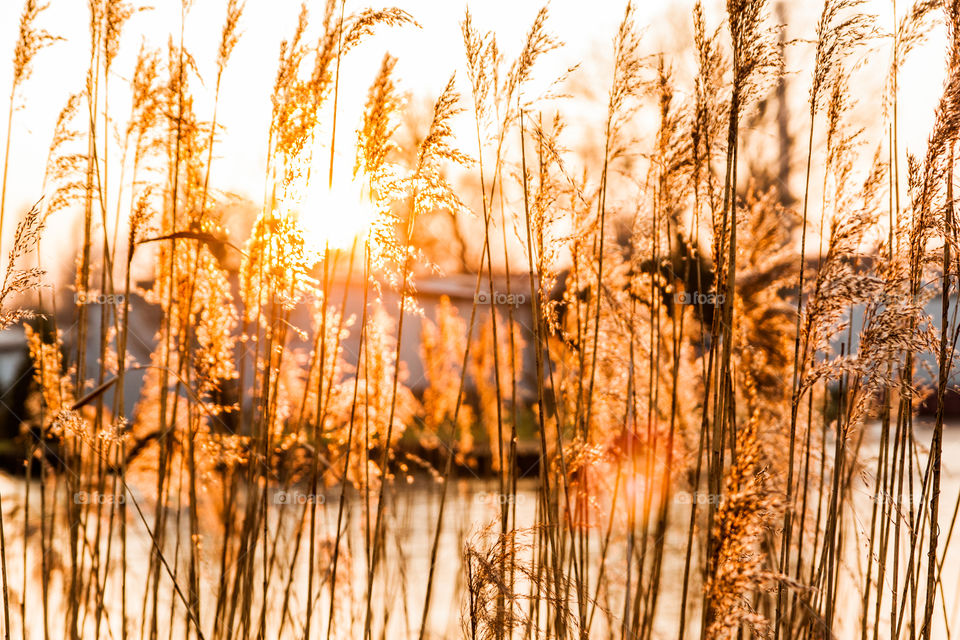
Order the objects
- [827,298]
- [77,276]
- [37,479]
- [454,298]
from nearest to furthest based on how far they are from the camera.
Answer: [827,298], [77,276], [37,479], [454,298]

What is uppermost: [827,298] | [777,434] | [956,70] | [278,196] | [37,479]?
[956,70]

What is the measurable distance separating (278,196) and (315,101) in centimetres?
21

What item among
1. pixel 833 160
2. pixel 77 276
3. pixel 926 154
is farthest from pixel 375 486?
pixel 926 154

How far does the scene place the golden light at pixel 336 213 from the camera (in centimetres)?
177

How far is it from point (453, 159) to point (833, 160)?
2.56 feet

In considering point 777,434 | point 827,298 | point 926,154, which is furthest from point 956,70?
point 777,434

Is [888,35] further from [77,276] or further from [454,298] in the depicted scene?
[454,298]

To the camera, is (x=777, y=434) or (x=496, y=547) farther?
(x=777, y=434)

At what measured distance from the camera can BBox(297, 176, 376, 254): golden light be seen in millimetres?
1771

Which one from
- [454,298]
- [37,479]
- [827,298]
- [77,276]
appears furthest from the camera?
[454,298]

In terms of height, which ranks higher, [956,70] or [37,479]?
[956,70]

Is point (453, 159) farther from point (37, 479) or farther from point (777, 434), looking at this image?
point (37, 479)

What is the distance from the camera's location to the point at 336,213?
1760 millimetres

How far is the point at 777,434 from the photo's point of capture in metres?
2.83
